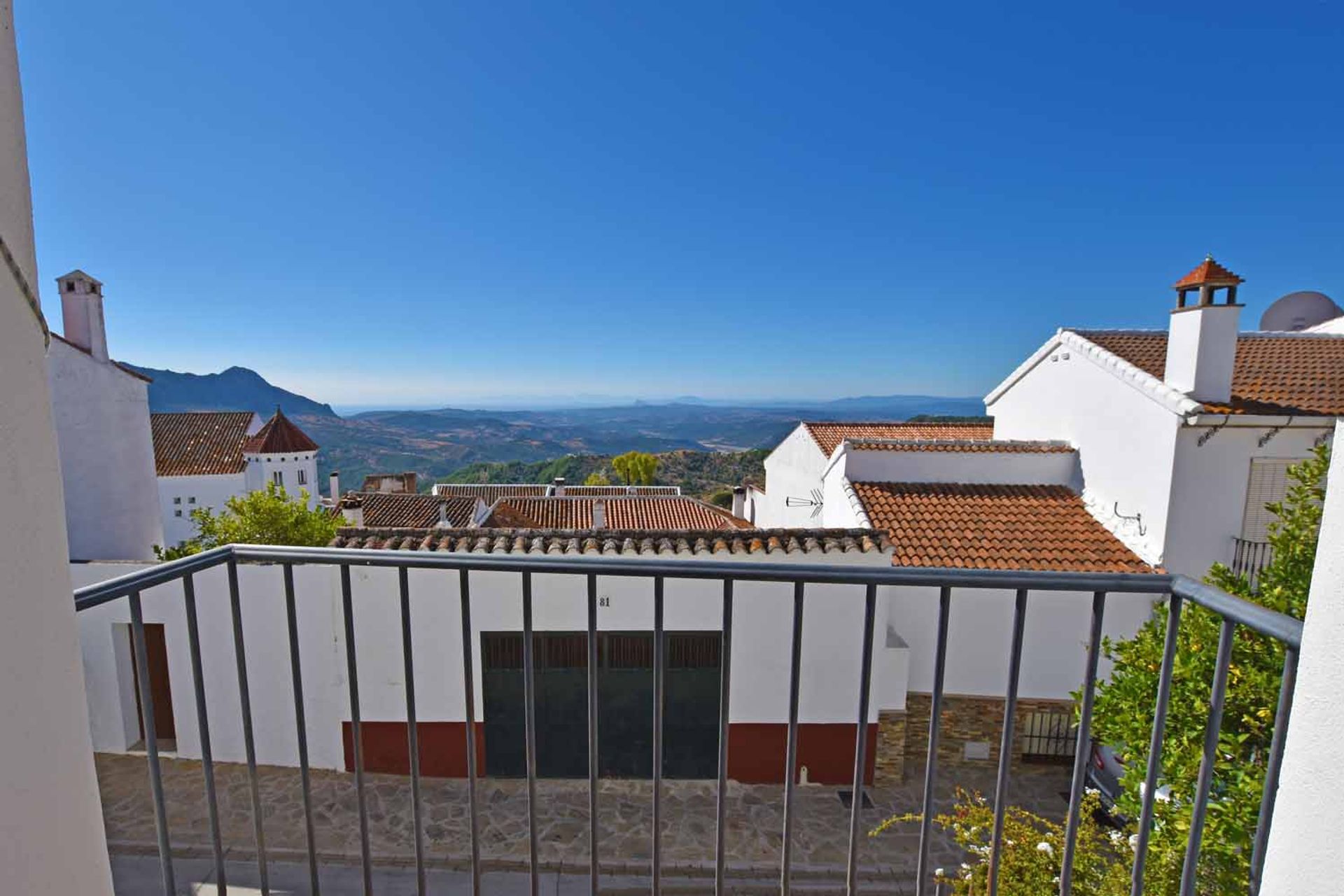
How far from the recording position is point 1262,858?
1.27 metres

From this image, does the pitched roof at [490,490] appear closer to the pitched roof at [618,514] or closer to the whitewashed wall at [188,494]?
the pitched roof at [618,514]

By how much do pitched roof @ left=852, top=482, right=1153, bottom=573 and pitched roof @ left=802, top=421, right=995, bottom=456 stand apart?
110 inches

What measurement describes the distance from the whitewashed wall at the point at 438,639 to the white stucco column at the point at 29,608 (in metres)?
5.45

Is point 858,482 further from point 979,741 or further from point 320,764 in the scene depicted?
point 320,764

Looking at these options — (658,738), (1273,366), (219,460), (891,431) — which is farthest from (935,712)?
(219,460)

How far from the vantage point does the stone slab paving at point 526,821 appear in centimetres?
566

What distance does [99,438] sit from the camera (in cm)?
991

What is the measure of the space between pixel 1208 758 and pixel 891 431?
12915 mm

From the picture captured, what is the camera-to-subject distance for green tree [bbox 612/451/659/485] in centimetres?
3328

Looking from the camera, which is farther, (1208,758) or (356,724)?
(356,724)

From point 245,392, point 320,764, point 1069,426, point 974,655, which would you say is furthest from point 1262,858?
point 245,392

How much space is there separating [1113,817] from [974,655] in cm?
200

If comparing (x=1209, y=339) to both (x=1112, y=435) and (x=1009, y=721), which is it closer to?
(x=1112, y=435)

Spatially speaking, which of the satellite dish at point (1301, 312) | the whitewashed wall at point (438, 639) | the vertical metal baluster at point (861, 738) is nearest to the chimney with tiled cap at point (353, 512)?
the whitewashed wall at point (438, 639)
